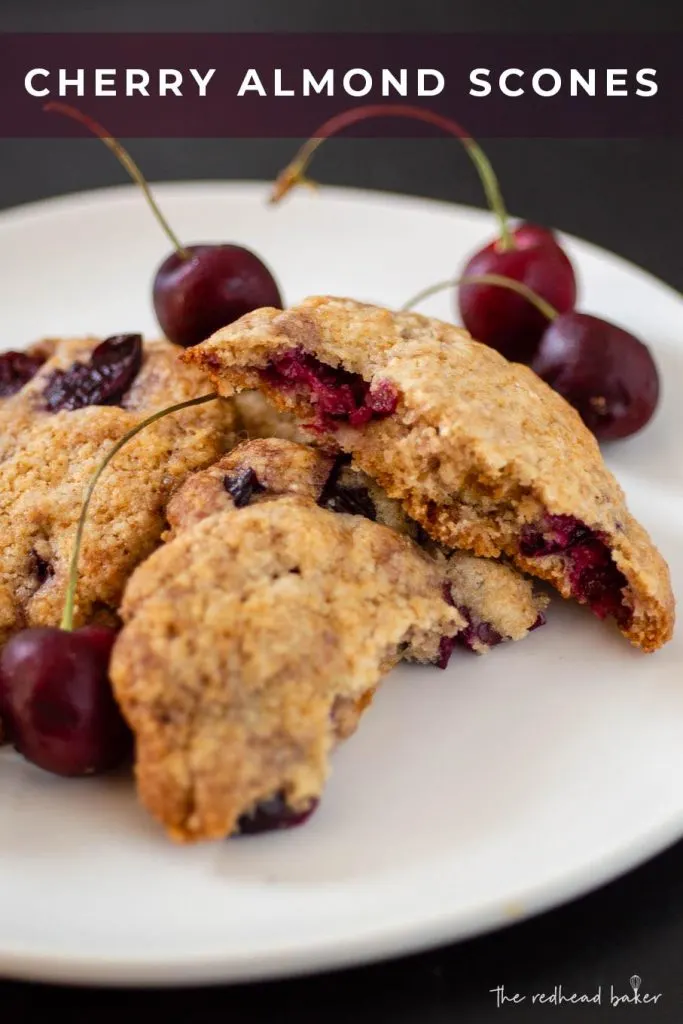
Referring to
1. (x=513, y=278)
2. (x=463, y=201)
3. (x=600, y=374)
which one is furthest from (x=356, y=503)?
(x=463, y=201)

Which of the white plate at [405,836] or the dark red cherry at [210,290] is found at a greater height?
the dark red cherry at [210,290]

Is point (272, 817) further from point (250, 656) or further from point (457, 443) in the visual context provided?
point (457, 443)

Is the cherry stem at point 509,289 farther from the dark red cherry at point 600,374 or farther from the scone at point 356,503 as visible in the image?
the scone at point 356,503

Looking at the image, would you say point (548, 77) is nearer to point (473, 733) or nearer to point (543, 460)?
point (543, 460)

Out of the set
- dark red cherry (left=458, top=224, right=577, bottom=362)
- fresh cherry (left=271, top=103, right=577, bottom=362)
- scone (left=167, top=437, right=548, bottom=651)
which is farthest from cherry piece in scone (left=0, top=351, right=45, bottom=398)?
dark red cherry (left=458, top=224, right=577, bottom=362)

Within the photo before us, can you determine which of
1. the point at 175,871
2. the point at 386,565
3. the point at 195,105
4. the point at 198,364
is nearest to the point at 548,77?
the point at 195,105

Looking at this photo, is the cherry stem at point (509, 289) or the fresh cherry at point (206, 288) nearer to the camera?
the fresh cherry at point (206, 288)

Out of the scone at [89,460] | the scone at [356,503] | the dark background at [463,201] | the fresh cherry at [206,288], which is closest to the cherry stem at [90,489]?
the scone at [89,460]
